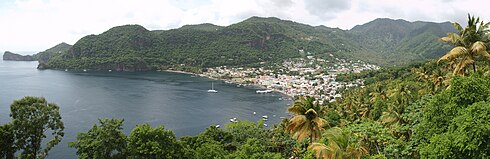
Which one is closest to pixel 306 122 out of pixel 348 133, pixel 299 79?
pixel 348 133

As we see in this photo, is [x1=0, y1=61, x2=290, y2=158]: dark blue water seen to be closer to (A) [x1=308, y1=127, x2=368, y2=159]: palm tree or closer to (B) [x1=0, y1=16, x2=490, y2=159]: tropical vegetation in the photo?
(B) [x1=0, y1=16, x2=490, y2=159]: tropical vegetation

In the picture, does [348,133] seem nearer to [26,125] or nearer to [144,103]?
[26,125]

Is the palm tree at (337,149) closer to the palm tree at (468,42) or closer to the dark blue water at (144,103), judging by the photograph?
the palm tree at (468,42)

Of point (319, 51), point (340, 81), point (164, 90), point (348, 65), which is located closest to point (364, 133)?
point (164, 90)

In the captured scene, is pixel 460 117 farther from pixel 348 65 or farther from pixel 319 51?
pixel 319 51

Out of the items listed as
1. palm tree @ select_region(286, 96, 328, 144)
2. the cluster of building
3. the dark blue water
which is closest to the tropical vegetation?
palm tree @ select_region(286, 96, 328, 144)

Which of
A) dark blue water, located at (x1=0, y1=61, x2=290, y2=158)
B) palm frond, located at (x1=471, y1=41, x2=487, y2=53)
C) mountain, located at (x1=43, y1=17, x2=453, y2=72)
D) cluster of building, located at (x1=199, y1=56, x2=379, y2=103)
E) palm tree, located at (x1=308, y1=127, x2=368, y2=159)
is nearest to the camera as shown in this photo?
palm tree, located at (x1=308, y1=127, x2=368, y2=159)
